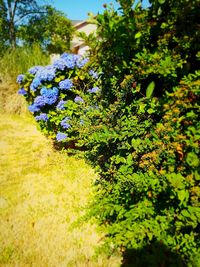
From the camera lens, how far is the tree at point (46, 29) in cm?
2264

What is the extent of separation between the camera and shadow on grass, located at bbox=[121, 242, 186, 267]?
7.22 ft

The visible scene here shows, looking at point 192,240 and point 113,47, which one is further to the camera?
point 113,47

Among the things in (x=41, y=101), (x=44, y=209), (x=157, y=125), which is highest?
(x=41, y=101)

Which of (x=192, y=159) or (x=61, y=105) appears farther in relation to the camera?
(x=61, y=105)

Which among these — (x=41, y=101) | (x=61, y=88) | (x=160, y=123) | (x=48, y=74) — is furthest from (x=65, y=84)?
(x=160, y=123)

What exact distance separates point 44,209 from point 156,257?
Result: 67.3 inches

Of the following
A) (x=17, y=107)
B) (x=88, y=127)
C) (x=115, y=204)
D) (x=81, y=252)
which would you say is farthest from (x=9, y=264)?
A: (x=17, y=107)

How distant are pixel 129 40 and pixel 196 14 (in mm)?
569

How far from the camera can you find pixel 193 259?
217 centimetres

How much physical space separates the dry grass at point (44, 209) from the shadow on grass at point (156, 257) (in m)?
0.29

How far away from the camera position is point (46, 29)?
23391 mm

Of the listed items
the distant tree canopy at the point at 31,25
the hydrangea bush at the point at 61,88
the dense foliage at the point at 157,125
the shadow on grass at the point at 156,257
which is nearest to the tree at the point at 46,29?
the distant tree canopy at the point at 31,25

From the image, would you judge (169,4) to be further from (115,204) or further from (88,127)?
(115,204)

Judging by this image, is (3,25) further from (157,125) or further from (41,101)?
(157,125)
